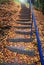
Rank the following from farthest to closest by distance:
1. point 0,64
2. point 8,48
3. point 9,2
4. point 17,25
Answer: point 9,2 → point 17,25 → point 8,48 → point 0,64

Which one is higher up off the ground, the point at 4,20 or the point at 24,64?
the point at 4,20

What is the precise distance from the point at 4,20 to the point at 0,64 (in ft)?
17.8

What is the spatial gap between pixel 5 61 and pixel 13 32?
2.98 metres

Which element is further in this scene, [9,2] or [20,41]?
[9,2]

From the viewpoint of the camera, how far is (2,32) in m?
9.43

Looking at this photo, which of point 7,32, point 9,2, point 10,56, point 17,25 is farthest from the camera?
point 9,2

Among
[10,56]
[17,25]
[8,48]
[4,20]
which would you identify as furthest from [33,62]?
[4,20]

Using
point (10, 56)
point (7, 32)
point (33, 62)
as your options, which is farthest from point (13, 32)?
point (33, 62)

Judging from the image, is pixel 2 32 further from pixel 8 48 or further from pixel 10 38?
pixel 8 48

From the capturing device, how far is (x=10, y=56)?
23.9 ft

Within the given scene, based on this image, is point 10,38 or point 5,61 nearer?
point 5,61

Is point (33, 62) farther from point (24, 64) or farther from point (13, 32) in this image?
point (13, 32)

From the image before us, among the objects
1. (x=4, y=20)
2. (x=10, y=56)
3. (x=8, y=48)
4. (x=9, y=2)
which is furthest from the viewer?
(x=9, y=2)

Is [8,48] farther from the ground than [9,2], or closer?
closer
